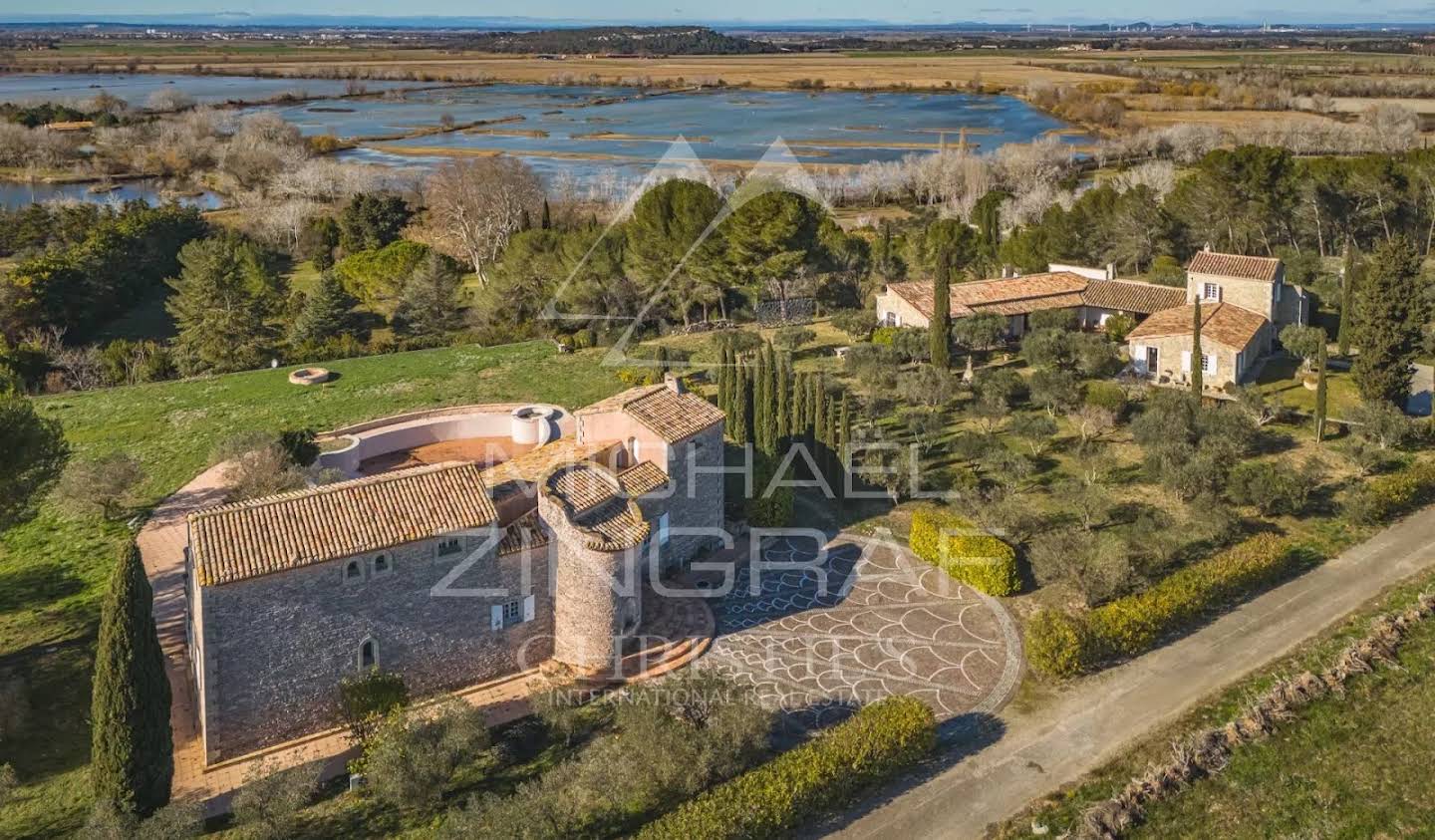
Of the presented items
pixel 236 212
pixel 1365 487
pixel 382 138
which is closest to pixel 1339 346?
pixel 1365 487

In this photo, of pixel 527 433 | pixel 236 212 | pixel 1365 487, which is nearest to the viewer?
pixel 1365 487

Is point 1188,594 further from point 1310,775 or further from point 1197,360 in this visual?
point 1197,360

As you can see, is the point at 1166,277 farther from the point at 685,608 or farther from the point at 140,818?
the point at 140,818

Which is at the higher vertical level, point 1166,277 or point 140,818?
point 1166,277

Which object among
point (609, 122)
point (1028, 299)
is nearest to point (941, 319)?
point (1028, 299)

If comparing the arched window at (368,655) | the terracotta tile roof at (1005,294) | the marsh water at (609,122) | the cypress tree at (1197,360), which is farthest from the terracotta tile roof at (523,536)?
the marsh water at (609,122)

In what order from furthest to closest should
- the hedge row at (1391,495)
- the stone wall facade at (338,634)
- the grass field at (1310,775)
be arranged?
the hedge row at (1391,495), the stone wall facade at (338,634), the grass field at (1310,775)

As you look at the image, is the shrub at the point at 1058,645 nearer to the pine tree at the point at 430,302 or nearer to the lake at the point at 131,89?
the pine tree at the point at 430,302
